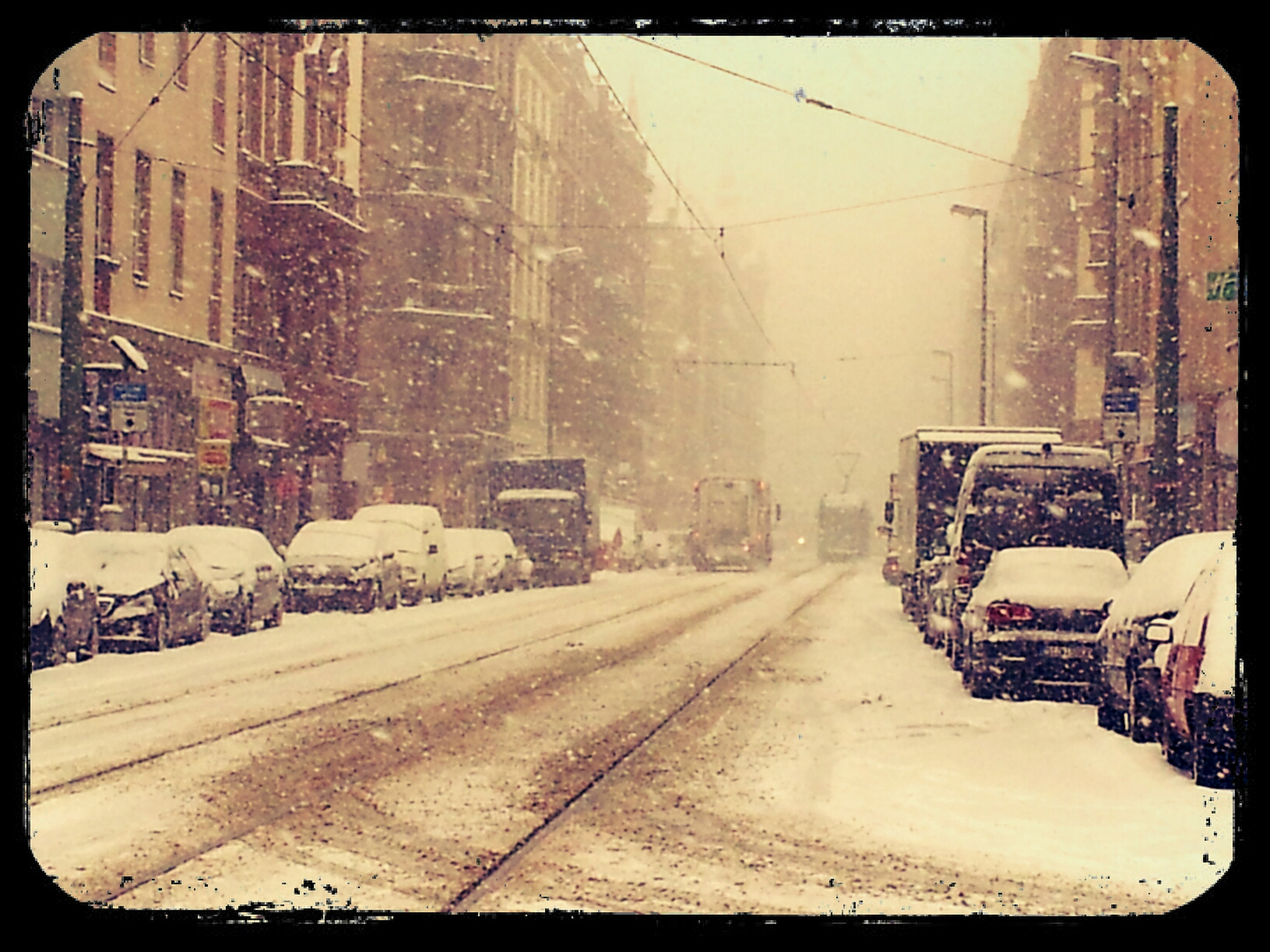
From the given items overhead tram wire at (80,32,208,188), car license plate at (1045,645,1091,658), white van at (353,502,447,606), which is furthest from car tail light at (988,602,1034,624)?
overhead tram wire at (80,32,208,188)

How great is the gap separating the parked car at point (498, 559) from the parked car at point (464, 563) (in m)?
0.30

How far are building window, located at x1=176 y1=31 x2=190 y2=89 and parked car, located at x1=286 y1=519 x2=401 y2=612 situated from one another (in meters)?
11.1

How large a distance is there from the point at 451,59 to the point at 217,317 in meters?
24.1

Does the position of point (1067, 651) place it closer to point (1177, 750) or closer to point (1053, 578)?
point (1053, 578)

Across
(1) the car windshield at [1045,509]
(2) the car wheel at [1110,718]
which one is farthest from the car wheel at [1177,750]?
(1) the car windshield at [1045,509]

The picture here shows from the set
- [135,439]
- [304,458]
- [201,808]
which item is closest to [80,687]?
[201,808]

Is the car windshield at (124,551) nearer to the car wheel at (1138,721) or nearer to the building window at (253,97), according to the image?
the car wheel at (1138,721)

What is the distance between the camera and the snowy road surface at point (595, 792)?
7.01 m

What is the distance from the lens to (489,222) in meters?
59.8

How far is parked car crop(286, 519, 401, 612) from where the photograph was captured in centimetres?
2852

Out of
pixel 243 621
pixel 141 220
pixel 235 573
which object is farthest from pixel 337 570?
pixel 141 220

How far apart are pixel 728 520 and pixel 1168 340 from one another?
39.1 metres

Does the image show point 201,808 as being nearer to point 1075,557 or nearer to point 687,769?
point 687,769

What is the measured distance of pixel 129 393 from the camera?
2698cm
